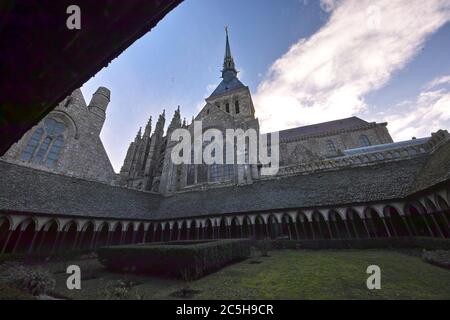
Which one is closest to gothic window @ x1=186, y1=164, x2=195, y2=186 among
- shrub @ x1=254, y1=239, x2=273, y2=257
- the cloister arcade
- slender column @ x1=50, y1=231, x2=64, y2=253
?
the cloister arcade

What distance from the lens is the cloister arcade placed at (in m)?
10.9

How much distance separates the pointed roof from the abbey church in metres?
12.7

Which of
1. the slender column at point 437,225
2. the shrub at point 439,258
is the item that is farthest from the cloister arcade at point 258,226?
the shrub at point 439,258

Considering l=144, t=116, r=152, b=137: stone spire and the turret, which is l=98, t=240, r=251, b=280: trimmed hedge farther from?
l=144, t=116, r=152, b=137: stone spire

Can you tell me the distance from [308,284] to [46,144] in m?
25.0

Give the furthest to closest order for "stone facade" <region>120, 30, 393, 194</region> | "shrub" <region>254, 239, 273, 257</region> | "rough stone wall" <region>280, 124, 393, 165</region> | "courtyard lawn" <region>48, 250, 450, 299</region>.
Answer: "rough stone wall" <region>280, 124, 393, 165</region> → "stone facade" <region>120, 30, 393, 194</region> → "shrub" <region>254, 239, 273, 257</region> → "courtyard lawn" <region>48, 250, 450, 299</region>

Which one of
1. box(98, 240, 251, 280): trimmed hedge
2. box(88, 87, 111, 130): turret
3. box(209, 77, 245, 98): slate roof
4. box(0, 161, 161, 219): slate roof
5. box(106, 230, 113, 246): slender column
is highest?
box(209, 77, 245, 98): slate roof

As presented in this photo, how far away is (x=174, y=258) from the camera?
788cm

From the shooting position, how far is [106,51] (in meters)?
2.17

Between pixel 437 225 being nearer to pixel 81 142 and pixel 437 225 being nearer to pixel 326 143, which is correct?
pixel 326 143

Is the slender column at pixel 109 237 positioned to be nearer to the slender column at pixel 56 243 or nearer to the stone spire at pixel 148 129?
the slender column at pixel 56 243

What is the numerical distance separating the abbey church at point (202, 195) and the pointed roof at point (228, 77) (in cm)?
1270

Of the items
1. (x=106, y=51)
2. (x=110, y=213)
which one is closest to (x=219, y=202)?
(x=110, y=213)

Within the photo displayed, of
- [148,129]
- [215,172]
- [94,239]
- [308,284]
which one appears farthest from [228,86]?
[308,284]
